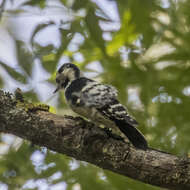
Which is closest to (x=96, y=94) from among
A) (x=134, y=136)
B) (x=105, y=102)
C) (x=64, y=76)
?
(x=105, y=102)

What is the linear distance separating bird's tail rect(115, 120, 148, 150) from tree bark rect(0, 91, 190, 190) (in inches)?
1.8

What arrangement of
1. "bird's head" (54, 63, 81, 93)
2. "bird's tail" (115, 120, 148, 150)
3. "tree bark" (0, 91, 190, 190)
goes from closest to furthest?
"tree bark" (0, 91, 190, 190), "bird's tail" (115, 120, 148, 150), "bird's head" (54, 63, 81, 93)

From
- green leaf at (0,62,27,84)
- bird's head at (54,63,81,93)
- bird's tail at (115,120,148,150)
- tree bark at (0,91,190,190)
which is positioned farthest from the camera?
bird's head at (54,63,81,93)

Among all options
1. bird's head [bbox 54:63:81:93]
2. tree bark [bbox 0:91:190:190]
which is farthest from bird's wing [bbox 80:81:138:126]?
bird's head [bbox 54:63:81:93]

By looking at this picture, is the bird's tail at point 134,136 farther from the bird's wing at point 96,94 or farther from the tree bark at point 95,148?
the bird's wing at point 96,94

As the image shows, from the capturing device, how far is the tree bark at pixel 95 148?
2156mm

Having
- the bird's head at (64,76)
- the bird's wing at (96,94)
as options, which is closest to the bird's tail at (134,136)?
the bird's wing at (96,94)

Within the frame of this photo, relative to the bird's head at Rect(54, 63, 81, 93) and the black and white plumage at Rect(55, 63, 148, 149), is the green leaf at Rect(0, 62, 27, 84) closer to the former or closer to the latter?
the bird's head at Rect(54, 63, 81, 93)

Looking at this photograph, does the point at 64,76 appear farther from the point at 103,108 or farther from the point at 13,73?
the point at 103,108

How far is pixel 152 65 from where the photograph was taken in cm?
372

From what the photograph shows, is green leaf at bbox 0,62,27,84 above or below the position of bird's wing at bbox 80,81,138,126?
below

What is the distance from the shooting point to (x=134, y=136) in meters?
2.28

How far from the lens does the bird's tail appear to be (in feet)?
7.43

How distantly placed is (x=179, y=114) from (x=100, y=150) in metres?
1.49
